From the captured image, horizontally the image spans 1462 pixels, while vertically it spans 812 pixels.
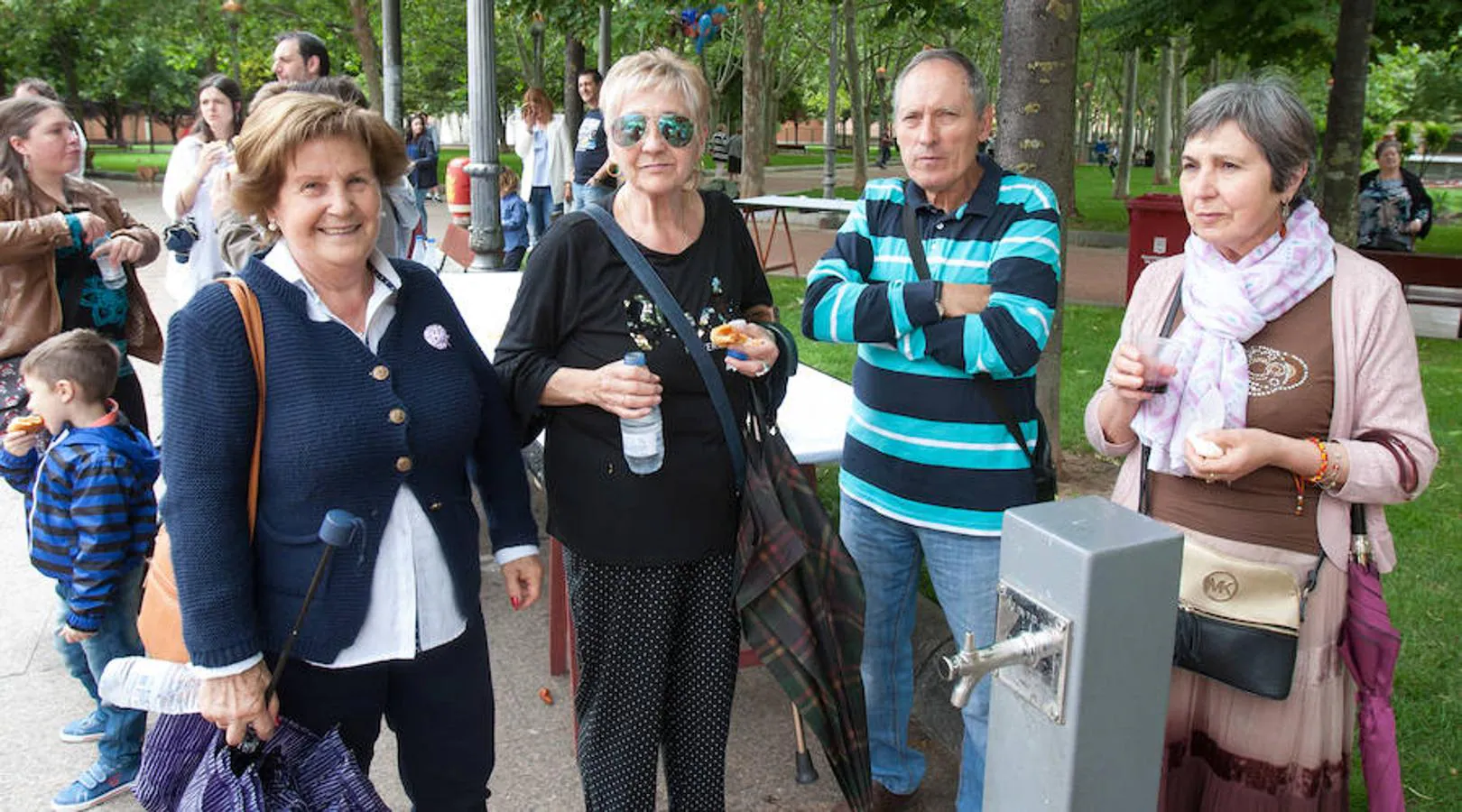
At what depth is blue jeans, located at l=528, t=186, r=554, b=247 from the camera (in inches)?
495

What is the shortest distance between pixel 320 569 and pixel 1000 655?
129 centimetres

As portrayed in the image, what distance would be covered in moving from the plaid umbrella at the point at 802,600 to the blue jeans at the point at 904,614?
202 millimetres

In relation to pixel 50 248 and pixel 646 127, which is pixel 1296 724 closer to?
pixel 646 127

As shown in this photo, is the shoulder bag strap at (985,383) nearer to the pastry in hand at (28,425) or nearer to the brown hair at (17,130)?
the pastry in hand at (28,425)

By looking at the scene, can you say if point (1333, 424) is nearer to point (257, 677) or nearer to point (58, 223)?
point (257, 677)

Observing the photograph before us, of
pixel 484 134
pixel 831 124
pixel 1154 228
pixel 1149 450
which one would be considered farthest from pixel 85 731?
pixel 831 124

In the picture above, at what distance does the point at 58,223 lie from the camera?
3674mm

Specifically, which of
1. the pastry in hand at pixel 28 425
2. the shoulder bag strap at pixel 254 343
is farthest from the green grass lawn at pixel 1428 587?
the pastry in hand at pixel 28 425

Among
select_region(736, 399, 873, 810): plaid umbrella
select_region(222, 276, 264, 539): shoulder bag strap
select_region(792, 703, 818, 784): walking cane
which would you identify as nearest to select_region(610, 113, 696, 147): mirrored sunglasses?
select_region(736, 399, 873, 810): plaid umbrella

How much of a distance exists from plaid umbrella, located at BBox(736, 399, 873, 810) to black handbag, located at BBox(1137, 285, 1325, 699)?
758mm

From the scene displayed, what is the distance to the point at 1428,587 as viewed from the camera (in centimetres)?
419

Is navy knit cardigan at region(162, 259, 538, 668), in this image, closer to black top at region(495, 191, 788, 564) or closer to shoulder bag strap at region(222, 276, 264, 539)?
shoulder bag strap at region(222, 276, 264, 539)

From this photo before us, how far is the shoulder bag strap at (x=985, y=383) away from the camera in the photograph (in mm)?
2549

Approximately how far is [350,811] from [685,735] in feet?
2.90
